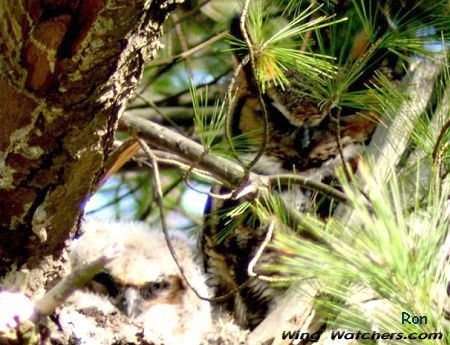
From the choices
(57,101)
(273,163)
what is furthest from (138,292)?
(57,101)

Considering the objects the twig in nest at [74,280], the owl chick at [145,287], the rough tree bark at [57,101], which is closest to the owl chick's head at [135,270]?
the owl chick at [145,287]

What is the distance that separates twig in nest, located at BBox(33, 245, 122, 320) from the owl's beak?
0.82 metres

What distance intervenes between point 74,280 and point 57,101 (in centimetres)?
27

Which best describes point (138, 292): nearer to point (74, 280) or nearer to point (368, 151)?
point (368, 151)

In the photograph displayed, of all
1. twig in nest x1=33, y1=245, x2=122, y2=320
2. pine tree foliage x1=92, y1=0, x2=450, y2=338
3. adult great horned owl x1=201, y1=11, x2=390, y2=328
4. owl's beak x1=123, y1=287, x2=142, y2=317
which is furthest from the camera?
adult great horned owl x1=201, y1=11, x2=390, y2=328

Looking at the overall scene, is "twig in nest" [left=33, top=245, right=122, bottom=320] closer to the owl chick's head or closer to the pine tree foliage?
the pine tree foliage

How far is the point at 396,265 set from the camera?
3.41 feet

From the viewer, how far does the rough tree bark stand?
1074 millimetres

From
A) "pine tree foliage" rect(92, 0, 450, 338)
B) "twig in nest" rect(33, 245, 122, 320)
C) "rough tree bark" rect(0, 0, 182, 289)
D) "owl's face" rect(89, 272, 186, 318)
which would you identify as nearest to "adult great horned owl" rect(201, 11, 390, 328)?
"pine tree foliage" rect(92, 0, 450, 338)

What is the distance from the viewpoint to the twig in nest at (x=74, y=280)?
98cm

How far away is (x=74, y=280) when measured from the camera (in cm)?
101

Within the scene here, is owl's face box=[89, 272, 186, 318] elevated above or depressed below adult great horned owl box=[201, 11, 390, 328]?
below

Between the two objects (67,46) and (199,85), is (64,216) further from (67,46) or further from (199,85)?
(199,85)

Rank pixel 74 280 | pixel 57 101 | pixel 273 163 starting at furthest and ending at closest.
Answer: pixel 273 163
pixel 57 101
pixel 74 280
